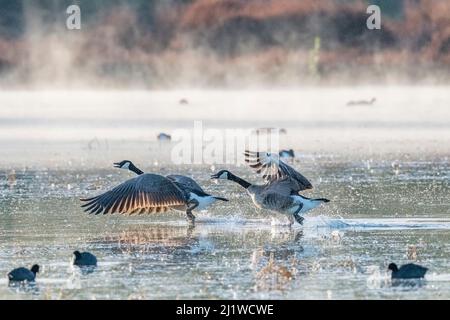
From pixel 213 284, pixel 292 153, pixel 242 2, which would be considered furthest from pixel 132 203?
pixel 242 2

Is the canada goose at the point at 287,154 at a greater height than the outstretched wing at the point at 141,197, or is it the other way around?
the canada goose at the point at 287,154

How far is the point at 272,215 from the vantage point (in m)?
15.9

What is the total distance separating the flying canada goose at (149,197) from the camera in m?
14.4

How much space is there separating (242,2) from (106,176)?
1834 cm

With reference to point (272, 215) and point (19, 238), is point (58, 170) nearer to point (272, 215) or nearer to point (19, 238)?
point (272, 215)

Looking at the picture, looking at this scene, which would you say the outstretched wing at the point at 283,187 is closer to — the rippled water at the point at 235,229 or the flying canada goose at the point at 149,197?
the rippled water at the point at 235,229

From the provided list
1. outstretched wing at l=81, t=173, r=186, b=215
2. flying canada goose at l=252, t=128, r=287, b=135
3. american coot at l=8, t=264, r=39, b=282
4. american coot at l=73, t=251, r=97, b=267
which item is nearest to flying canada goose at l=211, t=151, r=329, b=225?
outstretched wing at l=81, t=173, r=186, b=215

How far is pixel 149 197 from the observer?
47.9 feet

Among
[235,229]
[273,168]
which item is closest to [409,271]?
[235,229]

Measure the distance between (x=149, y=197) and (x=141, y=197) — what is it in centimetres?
10

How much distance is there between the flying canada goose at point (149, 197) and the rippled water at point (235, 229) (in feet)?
0.73

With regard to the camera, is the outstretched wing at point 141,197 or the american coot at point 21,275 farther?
the outstretched wing at point 141,197

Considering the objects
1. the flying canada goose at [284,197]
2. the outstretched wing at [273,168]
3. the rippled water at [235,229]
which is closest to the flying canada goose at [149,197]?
the rippled water at [235,229]
